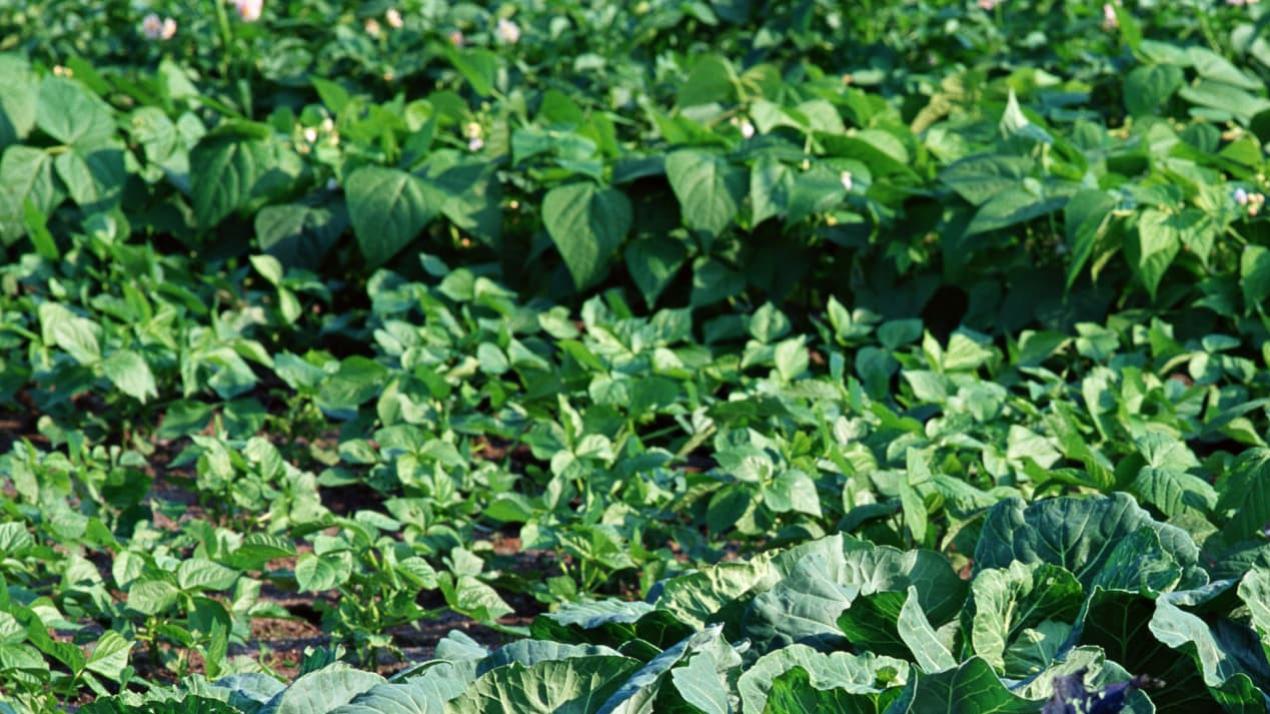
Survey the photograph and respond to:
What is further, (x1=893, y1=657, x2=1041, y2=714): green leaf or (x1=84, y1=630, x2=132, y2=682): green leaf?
(x1=84, y1=630, x2=132, y2=682): green leaf

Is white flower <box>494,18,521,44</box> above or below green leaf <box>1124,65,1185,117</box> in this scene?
below

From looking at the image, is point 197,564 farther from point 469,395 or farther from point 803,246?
point 803,246

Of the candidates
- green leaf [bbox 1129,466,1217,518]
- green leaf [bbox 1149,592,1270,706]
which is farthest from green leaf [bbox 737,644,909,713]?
green leaf [bbox 1129,466,1217,518]

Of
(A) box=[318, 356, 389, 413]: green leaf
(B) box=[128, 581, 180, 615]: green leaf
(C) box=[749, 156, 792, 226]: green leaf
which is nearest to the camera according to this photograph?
(B) box=[128, 581, 180, 615]: green leaf

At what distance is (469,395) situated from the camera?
11.3 ft

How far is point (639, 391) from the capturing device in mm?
3289

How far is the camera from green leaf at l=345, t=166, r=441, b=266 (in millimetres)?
3943

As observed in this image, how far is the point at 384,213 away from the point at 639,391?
3.33ft

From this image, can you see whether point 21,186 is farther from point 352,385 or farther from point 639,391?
point 639,391

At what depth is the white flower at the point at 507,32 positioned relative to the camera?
18.4ft

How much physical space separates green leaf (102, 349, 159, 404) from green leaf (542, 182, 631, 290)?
1043 millimetres

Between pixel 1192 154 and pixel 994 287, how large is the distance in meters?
0.67

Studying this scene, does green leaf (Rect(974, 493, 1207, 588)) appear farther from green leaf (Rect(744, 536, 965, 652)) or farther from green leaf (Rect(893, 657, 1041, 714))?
green leaf (Rect(893, 657, 1041, 714))

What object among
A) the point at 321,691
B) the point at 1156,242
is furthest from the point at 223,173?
the point at 321,691
